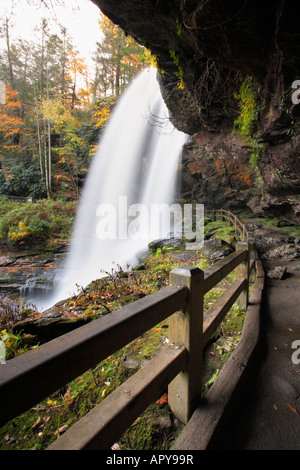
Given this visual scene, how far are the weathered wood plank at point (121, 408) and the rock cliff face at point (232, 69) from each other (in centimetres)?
500

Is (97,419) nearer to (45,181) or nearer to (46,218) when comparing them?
(46,218)

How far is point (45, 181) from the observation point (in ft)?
69.3

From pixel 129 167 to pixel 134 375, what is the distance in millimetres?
20684

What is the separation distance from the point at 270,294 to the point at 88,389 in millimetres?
3920

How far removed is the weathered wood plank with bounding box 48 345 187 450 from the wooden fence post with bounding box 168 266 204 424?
3.5 inches

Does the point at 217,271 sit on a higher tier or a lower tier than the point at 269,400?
higher

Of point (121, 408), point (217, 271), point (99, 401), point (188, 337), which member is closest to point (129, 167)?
point (217, 271)

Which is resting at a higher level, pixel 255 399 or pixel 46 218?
pixel 46 218

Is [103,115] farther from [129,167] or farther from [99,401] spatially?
[99,401]

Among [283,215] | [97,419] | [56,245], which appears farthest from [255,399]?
[56,245]

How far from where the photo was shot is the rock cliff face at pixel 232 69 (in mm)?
3611

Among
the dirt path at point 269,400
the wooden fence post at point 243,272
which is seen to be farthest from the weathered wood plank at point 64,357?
the wooden fence post at point 243,272

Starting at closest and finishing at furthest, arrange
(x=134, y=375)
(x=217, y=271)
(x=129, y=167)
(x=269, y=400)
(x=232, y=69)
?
(x=134, y=375) → (x=269, y=400) → (x=217, y=271) → (x=232, y=69) → (x=129, y=167)

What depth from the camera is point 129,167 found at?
20.5 meters
